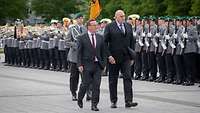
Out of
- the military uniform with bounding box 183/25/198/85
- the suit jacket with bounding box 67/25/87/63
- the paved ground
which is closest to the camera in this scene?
the paved ground

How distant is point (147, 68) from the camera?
2244cm

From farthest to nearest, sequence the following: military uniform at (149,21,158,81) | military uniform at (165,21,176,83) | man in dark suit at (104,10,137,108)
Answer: military uniform at (149,21,158,81) < military uniform at (165,21,176,83) < man in dark suit at (104,10,137,108)

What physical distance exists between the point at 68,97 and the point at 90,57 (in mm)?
2599

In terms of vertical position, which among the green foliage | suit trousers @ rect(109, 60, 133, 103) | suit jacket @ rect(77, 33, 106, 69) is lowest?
suit trousers @ rect(109, 60, 133, 103)

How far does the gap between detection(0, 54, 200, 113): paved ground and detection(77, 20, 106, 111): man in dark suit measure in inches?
23.9

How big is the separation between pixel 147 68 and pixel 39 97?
6.37m

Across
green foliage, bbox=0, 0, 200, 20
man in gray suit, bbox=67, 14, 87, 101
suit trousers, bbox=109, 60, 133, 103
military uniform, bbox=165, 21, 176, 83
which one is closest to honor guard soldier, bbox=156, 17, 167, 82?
military uniform, bbox=165, 21, 176, 83

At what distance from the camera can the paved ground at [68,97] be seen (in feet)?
47.0

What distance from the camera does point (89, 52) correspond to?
1465 centimetres

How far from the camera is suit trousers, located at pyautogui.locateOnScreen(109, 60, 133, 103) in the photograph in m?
14.8

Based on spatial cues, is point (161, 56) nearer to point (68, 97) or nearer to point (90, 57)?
point (68, 97)

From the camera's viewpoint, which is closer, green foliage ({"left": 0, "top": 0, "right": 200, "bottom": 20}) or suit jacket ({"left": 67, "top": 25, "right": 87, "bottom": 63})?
suit jacket ({"left": 67, "top": 25, "right": 87, "bottom": 63})

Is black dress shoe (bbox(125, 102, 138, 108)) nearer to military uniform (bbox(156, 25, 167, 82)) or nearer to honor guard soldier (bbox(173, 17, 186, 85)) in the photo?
honor guard soldier (bbox(173, 17, 186, 85))

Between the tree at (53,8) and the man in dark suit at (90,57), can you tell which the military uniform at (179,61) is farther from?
the tree at (53,8)
